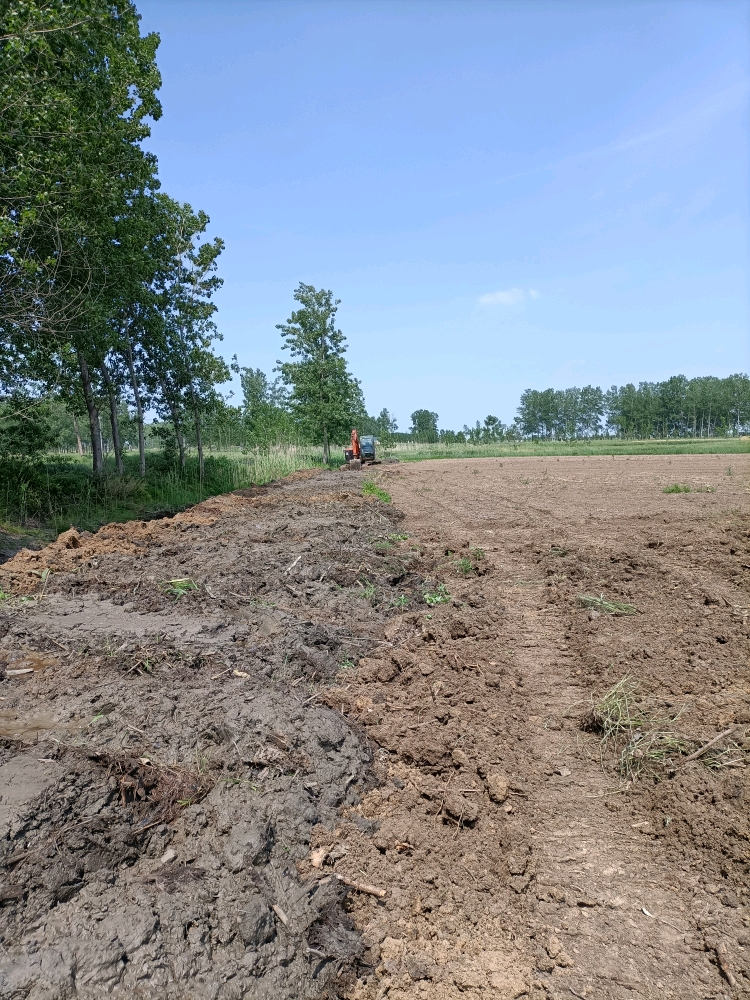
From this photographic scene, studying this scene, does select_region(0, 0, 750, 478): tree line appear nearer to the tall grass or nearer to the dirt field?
the tall grass

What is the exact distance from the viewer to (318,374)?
35.7 metres

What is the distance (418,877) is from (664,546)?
21.9 ft

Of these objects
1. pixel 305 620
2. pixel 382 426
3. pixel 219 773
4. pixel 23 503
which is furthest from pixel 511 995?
pixel 382 426

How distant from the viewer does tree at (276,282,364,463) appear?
35.5 meters

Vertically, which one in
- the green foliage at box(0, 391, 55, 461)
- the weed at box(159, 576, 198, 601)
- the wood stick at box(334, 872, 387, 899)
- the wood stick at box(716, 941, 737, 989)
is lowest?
the wood stick at box(716, 941, 737, 989)

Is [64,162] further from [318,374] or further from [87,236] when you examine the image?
[318,374]

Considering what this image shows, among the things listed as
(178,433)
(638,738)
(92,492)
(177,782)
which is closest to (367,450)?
(178,433)

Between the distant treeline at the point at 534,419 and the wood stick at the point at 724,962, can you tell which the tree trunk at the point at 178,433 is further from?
the wood stick at the point at 724,962

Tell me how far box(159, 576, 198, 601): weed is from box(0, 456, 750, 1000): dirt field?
0.04 meters

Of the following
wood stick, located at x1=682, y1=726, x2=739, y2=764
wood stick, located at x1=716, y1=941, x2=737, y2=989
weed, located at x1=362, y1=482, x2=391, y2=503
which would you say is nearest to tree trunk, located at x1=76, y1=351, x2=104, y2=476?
weed, located at x1=362, y1=482, x2=391, y2=503

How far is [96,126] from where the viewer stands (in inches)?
490

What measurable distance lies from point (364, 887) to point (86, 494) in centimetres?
1506

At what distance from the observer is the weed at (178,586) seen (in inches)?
247

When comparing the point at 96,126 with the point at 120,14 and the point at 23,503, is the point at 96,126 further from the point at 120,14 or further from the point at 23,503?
the point at 23,503
